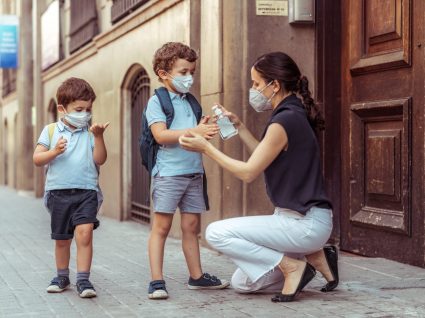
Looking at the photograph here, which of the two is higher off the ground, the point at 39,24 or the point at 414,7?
the point at 39,24

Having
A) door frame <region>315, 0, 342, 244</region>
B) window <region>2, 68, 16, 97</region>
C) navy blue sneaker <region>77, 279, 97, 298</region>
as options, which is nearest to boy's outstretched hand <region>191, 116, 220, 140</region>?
navy blue sneaker <region>77, 279, 97, 298</region>

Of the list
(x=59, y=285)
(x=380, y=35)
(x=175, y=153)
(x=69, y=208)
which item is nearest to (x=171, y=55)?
(x=175, y=153)

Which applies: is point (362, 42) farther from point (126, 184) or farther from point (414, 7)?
point (126, 184)

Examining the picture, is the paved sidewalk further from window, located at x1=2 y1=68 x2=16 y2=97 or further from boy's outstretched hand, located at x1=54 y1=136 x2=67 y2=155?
window, located at x1=2 y1=68 x2=16 y2=97

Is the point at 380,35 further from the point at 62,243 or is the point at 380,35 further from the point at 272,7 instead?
the point at 62,243

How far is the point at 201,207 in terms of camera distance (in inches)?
215

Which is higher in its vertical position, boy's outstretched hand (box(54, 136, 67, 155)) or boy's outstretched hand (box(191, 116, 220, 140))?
boy's outstretched hand (box(191, 116, 220, 140))

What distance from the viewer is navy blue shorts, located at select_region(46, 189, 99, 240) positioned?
5.43 metres

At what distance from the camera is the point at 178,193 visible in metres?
5.30

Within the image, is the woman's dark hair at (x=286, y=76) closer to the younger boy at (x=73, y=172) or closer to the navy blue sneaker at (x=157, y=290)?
the younger boy at (x=73, y=172)

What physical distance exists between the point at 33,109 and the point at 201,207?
1462 cm

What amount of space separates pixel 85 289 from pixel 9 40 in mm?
17381

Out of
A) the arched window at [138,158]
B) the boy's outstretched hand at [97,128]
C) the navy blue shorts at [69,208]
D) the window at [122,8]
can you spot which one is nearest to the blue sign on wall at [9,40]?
the window at [122,8]

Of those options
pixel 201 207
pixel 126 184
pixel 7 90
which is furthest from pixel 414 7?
pixel 7 90
